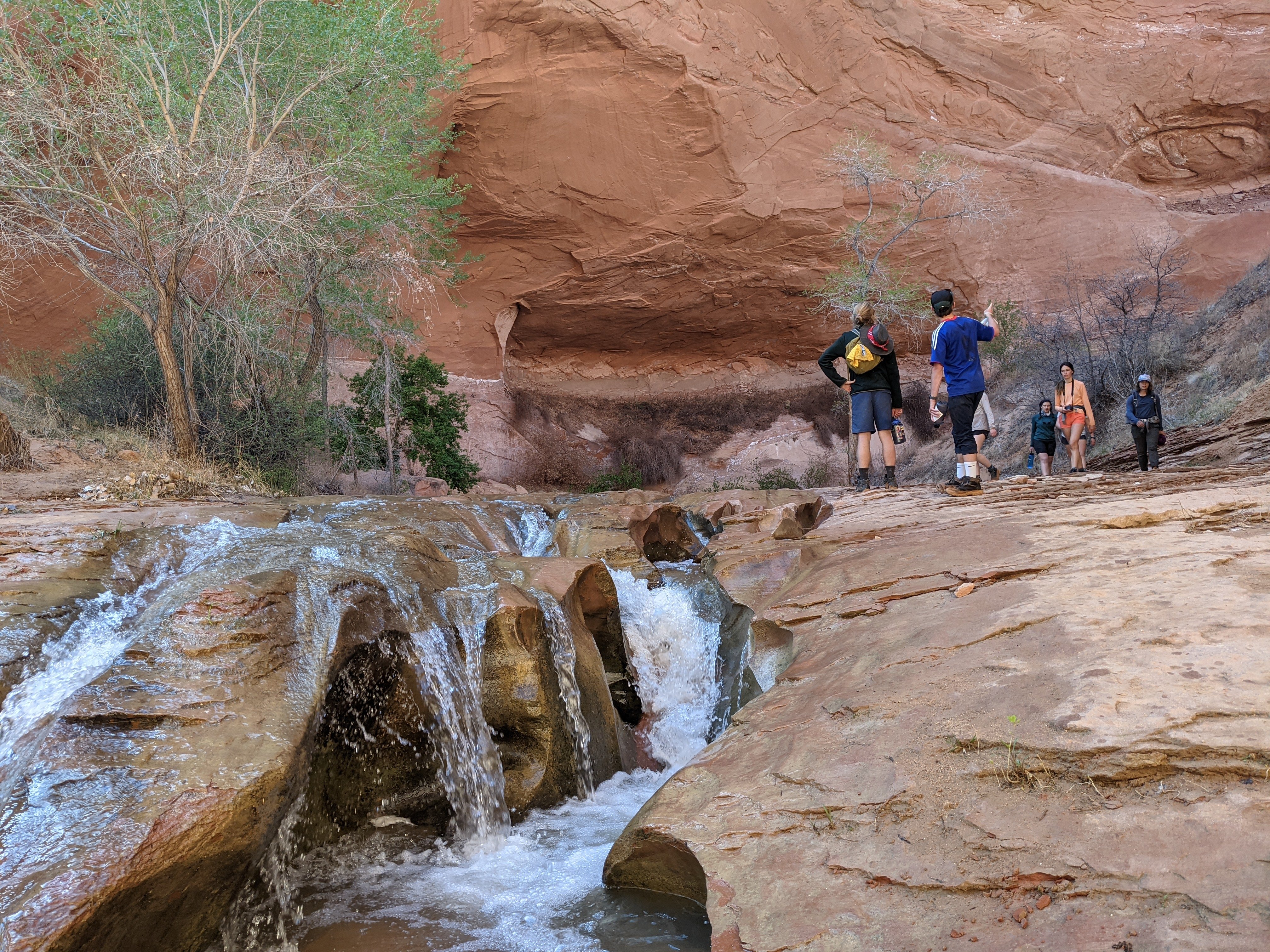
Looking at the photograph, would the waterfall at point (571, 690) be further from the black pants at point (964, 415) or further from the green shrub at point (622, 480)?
the green shrub at point (622, 480)

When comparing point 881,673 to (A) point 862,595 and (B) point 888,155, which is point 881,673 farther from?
(B) point 888,155

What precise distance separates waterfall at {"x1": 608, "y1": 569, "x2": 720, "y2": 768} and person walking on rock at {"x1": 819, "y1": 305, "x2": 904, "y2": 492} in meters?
2.14

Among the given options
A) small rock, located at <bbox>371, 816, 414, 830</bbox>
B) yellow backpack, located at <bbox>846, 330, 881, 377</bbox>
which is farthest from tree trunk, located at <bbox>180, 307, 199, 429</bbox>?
yellow backpack, located at <bbox>846, 330, 881, 377</bbox>

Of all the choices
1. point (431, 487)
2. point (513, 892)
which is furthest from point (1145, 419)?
point (431, 487)

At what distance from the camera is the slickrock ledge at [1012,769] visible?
229 centimetres

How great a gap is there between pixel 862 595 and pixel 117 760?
11.8ft

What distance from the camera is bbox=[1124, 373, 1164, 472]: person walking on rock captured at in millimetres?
9133

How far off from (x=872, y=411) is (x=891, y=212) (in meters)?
12.3

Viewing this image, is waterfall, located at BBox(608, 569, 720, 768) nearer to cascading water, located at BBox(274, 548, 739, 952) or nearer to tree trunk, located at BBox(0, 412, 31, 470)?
cascading water, located at BBox(274, 548, 739, 952)

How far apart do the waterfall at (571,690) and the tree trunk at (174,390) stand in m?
5.37

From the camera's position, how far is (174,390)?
29.1 ft

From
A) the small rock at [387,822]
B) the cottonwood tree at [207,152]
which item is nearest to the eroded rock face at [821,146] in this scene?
the cottonwood tree at [207,152]

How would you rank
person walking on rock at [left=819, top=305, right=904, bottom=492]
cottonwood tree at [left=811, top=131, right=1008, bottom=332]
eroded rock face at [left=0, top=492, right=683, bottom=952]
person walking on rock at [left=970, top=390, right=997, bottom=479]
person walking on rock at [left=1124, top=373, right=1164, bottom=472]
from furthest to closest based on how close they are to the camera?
cottonwood tree at [left=811, top=131, right=1008, bottom=332], person walking on rock at [left=1124, top=373, right=1164, bottom=472], person walking on rock at [left=970, top=390, right=997, bottom=479], person walking on rock at [left=819, top=305, right=904, bottom=492], eroded rock face at [left=0, top=492, right=683, bottom=952]

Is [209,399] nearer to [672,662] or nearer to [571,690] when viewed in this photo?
[672,662]
